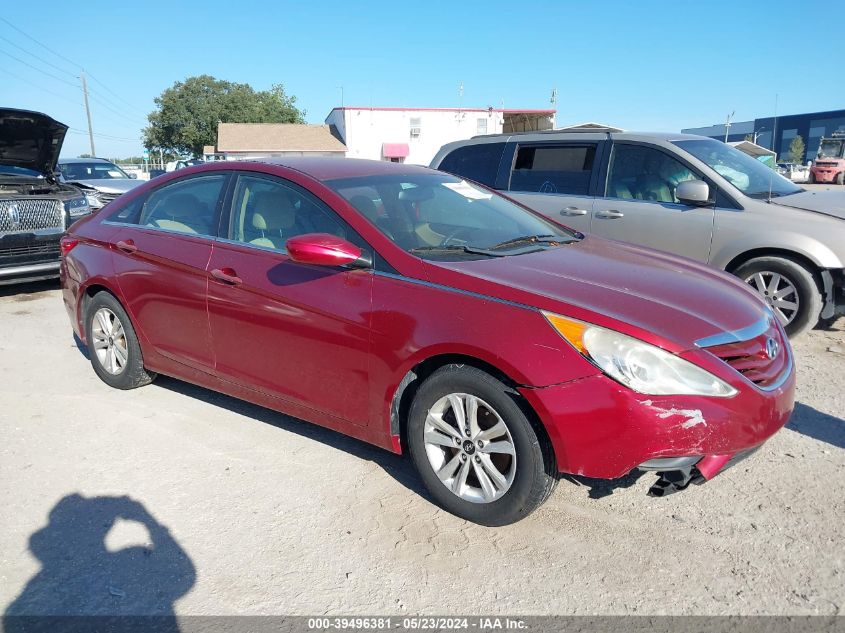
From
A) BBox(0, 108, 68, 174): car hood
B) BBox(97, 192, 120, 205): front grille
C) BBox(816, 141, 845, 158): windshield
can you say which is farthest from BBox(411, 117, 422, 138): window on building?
BBox(0, 108, 68, 174): car hood

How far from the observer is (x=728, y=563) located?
2.61 m

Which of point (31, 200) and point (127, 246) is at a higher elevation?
point (31, 200)

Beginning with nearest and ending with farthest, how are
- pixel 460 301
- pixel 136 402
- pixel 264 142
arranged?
1. pixel 460 301
2. pixel 136 402
3. pixel 264 142

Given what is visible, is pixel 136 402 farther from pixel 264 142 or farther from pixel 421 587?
pixel 264 142

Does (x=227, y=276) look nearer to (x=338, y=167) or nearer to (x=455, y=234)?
(x=338, y=167)

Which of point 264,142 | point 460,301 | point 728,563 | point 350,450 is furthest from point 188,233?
point 264,142

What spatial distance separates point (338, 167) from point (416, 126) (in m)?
48.8

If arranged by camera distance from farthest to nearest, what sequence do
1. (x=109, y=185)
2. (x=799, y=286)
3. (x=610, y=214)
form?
(x=109, y=185) < (x=610, y=214) < (x=799, y=286)

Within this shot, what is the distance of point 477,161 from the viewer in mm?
7301

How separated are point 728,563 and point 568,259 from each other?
1582 mm

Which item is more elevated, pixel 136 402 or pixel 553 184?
pixel 553 184

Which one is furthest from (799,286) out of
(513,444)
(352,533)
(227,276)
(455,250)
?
(227,276)

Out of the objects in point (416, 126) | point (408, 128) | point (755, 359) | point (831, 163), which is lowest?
point (755, 359)

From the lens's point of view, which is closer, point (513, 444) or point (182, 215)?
point (513, 444)
